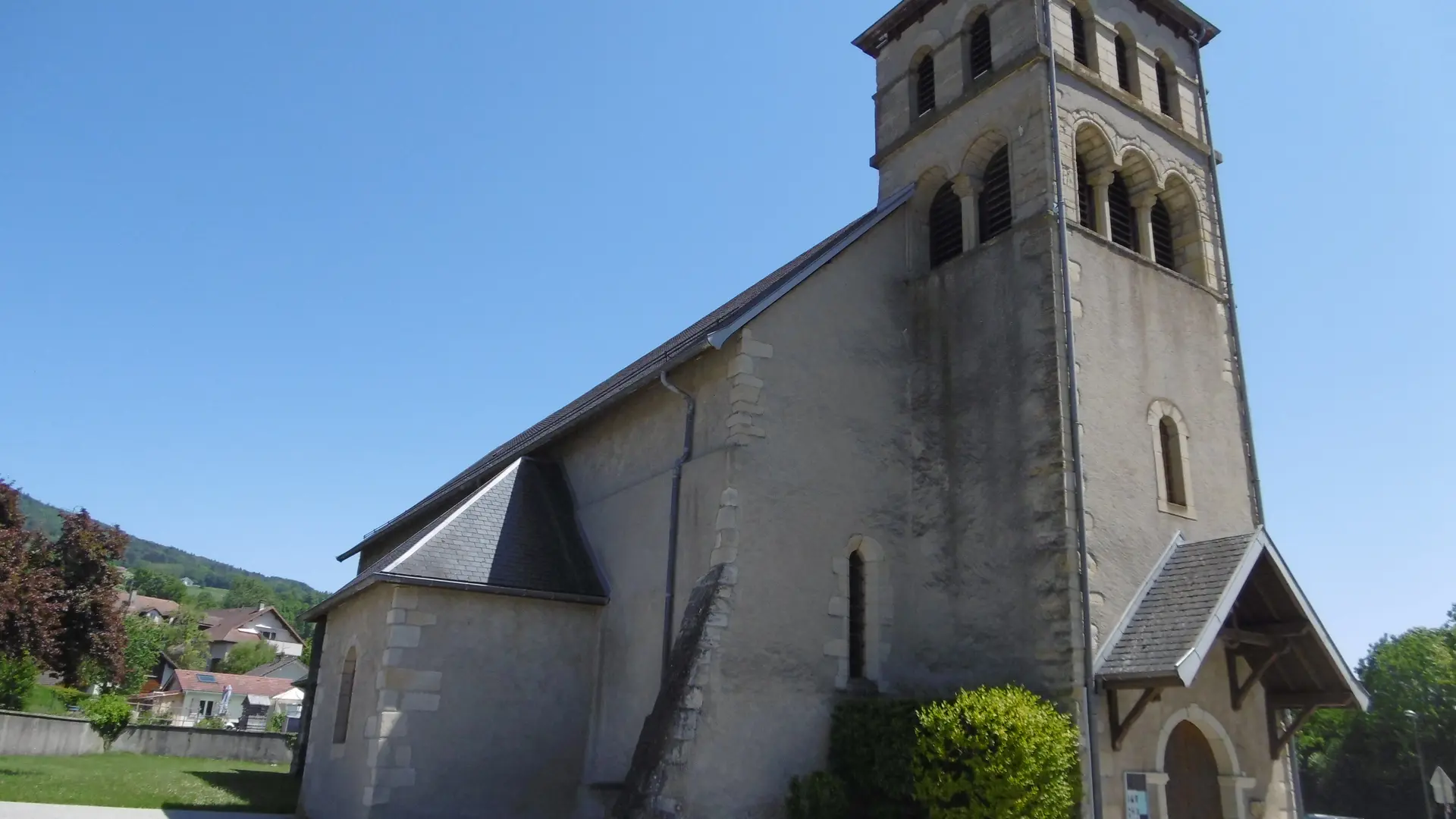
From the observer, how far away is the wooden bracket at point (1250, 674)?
11.5 meters

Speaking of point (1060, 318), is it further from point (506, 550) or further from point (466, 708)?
point (466, 708)

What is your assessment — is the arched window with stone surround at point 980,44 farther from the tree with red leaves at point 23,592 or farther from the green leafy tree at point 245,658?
the green leafy tree at point 245,658

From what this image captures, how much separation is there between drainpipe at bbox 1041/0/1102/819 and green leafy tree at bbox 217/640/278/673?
297 feet

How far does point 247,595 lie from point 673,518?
163926 millimetres

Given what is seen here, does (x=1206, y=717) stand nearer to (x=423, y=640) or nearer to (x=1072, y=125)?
(x=1072, y=125)

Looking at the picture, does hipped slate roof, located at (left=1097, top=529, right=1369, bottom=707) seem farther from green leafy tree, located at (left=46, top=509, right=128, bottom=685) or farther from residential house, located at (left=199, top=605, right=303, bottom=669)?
residential house, located at (left=199, top=605, right=303, bottom=669)

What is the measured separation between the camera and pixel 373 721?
1289cm

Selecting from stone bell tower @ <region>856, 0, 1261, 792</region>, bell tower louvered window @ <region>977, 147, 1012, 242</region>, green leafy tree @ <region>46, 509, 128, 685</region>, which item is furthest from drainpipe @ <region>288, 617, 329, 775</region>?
bell tower louvered window @ <region>977, 147, 1012, 242</region>


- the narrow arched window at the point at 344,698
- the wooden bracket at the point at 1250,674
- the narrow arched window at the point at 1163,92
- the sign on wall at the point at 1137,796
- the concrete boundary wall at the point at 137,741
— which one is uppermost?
the narrow arched window at the point at 1163,92

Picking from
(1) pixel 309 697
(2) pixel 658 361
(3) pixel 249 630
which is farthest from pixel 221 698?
Result: (2) pixel 658 361

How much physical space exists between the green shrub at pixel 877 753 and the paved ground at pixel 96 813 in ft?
31.4

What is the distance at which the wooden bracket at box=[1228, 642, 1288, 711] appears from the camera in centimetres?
1147

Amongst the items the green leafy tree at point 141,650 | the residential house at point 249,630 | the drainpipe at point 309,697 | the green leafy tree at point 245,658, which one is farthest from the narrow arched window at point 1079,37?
the residential house at point 249,630

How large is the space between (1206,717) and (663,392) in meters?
8.32
